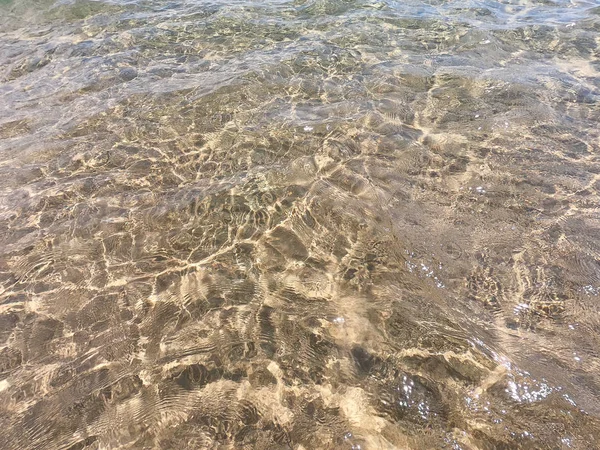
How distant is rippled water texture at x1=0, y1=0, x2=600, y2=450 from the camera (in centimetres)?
264

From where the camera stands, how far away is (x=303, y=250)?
12.5 feet

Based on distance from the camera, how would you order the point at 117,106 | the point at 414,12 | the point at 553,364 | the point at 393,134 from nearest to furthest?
the point at 553,364 → the point at 393,134 → the point at 117,106 → the point at 414,12

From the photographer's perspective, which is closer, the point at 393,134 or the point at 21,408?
the point at 21,408

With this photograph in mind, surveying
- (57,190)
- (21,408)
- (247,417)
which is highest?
(57,190)

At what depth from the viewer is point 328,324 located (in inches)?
125

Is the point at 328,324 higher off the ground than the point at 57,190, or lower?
lower

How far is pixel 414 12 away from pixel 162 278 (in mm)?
9044

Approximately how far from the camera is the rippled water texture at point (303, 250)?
8.67 feet

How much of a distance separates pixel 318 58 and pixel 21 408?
697cm

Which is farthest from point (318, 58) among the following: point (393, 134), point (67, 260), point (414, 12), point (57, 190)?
point (67, 260)

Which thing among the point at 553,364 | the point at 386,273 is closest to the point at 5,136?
the point at 386,273

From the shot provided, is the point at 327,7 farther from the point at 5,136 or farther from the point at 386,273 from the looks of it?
the point at 386,273

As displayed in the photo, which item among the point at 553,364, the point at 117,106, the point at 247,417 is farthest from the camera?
the point at 117,106

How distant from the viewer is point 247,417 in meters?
2.62
